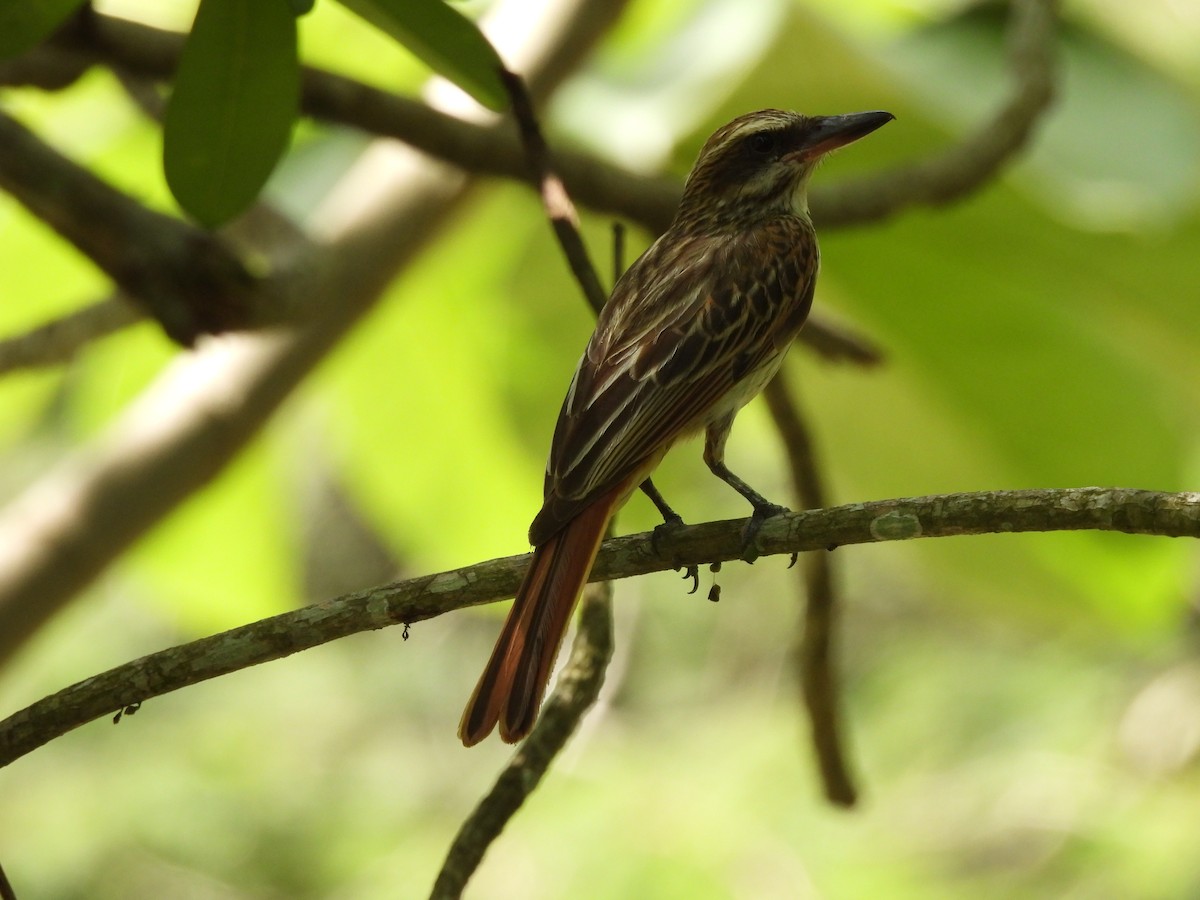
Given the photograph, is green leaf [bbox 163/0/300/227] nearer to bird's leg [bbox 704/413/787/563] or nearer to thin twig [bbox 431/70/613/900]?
thin twig [bbox 431/70/613/900]

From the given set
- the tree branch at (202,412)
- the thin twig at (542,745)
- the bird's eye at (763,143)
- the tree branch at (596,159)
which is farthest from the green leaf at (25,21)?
the bird's eye at (763,143)

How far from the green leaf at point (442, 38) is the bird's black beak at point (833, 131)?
1.09 meters

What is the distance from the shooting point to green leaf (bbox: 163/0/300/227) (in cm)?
218

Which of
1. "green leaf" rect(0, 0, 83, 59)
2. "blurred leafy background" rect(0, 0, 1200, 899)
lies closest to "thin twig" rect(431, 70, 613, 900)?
"green leaf" rect(0, 0, 83, 59)

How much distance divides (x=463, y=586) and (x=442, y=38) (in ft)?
2.68

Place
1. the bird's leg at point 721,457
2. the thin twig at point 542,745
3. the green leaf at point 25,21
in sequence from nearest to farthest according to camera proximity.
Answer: the green leaf at point 25,21 < the thin twig at point 542,745 < the bird's leg at point 721,457

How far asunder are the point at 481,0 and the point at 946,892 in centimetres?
359

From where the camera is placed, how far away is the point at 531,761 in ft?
7.56

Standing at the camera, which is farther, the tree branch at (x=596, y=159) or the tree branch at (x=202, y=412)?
the tree branch at (x=202, y=412)

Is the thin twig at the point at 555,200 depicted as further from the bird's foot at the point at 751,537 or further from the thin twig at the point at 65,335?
the thin twig at the point at 65,335

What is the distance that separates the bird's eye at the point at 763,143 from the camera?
3480mm

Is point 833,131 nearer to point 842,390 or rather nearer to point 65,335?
point 842,390

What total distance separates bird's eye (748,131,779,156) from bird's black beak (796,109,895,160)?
0.27ft

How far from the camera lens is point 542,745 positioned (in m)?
2.35
